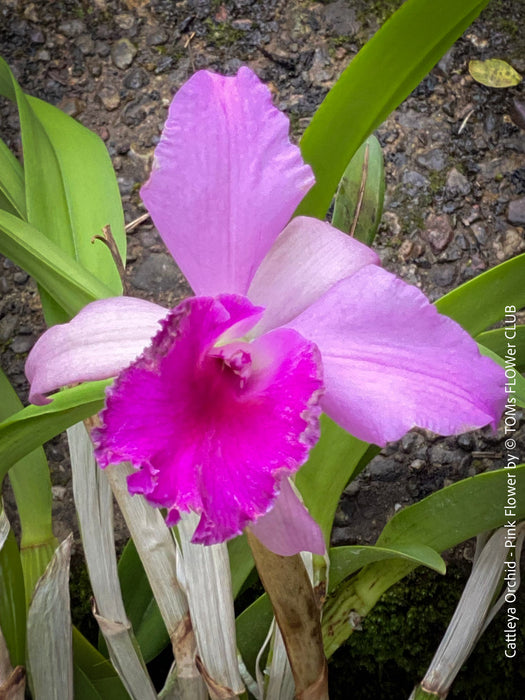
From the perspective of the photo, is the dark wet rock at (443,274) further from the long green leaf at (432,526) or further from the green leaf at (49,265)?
the green leaf at (49,265)

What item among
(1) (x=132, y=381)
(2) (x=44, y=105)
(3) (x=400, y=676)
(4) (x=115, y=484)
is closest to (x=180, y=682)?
(4) (x=115, y=484)

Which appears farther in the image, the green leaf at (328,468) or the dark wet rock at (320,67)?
the dark wet rock at (320,67)

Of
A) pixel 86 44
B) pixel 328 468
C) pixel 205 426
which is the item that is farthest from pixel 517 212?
pixel 205 426

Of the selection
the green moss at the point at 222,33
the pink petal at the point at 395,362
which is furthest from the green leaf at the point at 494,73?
the pink petal at the point at 395,362

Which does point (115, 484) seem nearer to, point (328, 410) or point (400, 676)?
point (328, 410)

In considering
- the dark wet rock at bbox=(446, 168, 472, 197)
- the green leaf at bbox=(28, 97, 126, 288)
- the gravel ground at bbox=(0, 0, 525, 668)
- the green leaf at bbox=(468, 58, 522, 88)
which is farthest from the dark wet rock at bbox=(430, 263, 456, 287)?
the green leaf at bbox=(28, 97, 126, 288)

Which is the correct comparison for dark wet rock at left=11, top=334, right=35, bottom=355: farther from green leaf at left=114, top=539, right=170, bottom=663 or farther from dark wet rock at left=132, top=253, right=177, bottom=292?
green leaf at left=114, top=539, right=170, bottom=663
